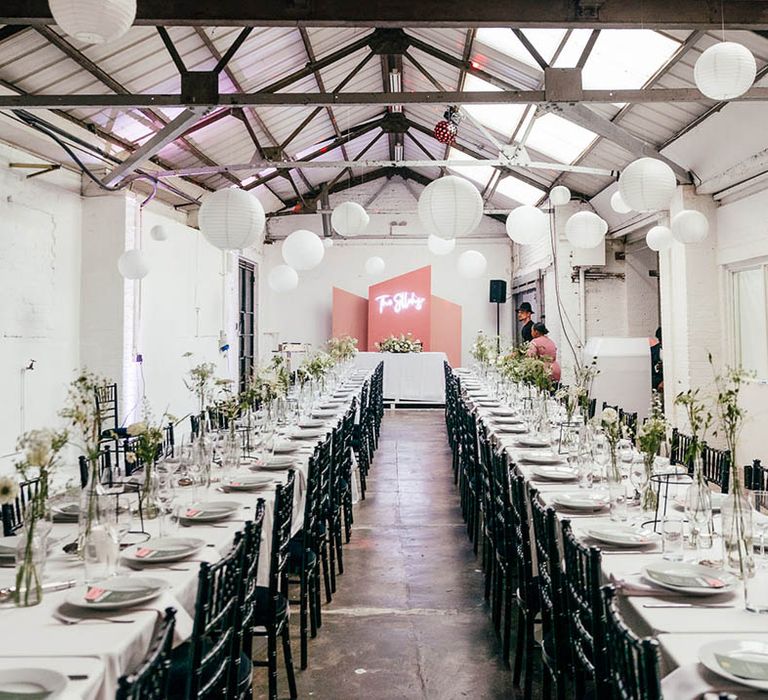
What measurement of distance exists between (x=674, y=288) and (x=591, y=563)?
23.3ft

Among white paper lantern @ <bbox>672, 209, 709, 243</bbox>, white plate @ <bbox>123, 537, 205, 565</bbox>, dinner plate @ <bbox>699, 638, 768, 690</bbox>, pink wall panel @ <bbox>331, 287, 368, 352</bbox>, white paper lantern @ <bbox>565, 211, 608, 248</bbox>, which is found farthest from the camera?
pink wall panel @ <bbox>331, 287, 368, 352</bbox>

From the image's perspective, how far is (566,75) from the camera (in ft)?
17.9

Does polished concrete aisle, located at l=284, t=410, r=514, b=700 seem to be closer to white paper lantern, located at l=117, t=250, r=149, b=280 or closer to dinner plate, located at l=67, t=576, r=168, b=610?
dinner plate, located at l=67, t=576, r=168, b=610

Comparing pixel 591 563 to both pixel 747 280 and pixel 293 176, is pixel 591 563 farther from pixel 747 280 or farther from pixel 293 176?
pixel 293 176

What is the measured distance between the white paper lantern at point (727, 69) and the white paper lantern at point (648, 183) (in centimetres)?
102

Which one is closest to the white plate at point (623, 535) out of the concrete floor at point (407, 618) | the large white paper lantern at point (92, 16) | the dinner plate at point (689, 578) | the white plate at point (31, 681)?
the dinner plate at point (689, 578)

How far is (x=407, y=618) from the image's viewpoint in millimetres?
3533

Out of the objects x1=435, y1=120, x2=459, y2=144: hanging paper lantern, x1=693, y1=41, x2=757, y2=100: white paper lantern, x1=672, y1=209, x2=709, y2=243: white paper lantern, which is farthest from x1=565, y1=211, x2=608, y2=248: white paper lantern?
x1=693, y1=41, x2=757, y2=100: white paper lantern

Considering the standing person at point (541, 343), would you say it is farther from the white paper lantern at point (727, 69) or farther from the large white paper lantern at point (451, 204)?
the white paper lantern at point (727, 69)

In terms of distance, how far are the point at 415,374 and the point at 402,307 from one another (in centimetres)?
177

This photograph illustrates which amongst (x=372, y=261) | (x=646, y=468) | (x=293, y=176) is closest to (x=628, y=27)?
(x=646, y=468)

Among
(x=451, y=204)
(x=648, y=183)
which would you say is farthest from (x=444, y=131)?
(x=648, y=183)

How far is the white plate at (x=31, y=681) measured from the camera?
1.37 meters

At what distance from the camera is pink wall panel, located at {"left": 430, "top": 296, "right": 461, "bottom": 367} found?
1438cm
